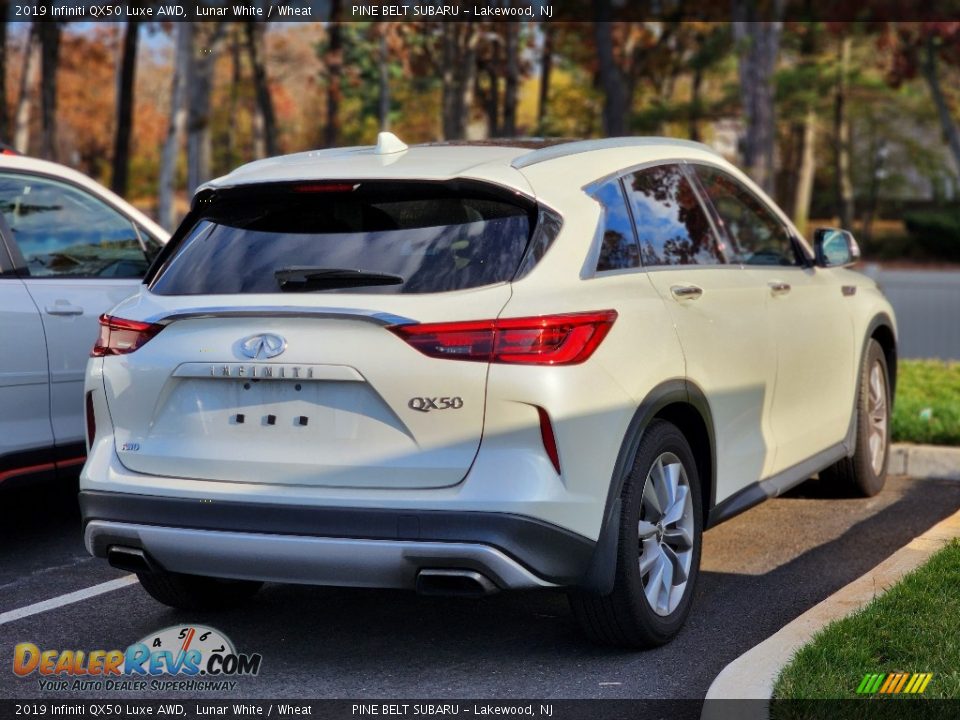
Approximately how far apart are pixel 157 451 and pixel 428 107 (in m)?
50.2

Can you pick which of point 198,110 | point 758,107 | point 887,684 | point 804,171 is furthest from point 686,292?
point 804,171

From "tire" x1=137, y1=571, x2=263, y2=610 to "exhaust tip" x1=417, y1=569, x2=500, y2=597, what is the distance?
49.3 inches

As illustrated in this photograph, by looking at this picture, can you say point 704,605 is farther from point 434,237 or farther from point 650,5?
point 650,5

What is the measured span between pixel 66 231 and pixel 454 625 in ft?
9.86

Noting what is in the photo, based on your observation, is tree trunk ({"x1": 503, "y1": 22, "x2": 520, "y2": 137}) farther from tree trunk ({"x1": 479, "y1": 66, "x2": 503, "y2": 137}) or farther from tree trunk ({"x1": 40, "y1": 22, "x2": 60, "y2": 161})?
tree trunk ({"x1": 40, "y1": 22, "x2": 60, "y2": 161})

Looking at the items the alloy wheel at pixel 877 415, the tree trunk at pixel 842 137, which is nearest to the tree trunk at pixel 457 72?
the tree trunk at pixel 842 137

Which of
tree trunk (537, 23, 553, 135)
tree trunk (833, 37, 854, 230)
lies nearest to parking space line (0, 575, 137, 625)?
tree trunk (537, 23, 553, 135)

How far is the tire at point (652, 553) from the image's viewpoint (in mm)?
4609

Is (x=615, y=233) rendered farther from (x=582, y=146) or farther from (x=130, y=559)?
(x=130, y=559)

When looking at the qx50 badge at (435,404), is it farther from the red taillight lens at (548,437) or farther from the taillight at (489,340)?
the red taillight lens at (548,437)

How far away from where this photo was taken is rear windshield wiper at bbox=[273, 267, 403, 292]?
4.42m

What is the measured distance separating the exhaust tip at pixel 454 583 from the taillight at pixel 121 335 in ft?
4.14

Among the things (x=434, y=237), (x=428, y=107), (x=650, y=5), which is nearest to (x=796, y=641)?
(x=434, y=237)

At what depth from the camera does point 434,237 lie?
449cm
